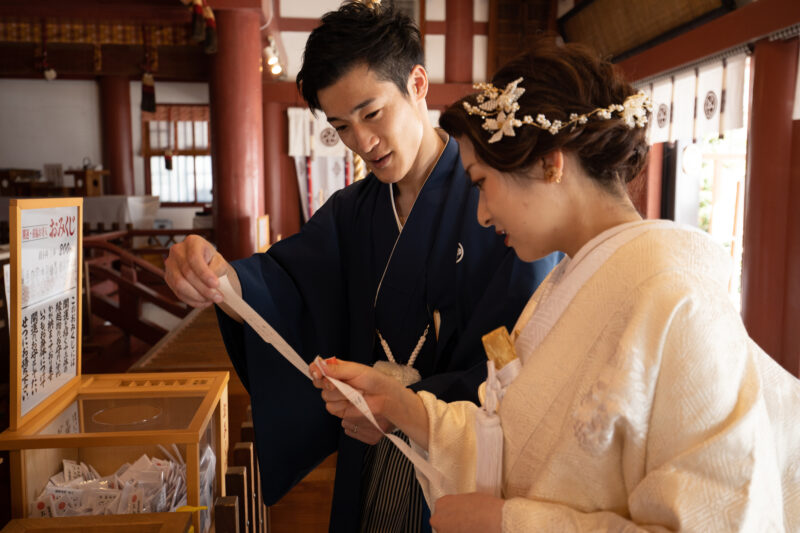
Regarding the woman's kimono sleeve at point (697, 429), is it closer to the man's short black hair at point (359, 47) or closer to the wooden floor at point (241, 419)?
the man's short black hair at point (359, 47)

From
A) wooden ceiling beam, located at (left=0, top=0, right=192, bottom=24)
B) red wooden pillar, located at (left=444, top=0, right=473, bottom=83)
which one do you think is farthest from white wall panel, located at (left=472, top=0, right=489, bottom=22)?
wooden ceiling beam, located at (left=0, top=0, right=192, bottom=24)

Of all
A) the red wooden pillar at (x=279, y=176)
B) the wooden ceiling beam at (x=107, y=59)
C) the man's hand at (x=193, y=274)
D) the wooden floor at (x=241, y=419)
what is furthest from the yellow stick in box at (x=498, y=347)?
the red wooden pillar at (x=279, y=176)

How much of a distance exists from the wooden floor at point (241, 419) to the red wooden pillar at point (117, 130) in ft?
26.5

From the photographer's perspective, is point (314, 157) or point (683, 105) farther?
point (314, 157)

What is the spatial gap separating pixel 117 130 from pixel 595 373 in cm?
1150

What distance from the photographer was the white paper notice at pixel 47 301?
1325 mm

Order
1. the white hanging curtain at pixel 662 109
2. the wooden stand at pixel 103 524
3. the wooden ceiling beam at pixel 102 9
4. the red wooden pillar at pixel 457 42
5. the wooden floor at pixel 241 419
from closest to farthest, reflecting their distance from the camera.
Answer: the wooden stand at pixel 103 524
the wooden floor at pixel 241 419
the wooden ceiling beam at pixel 102 9
the white hanging curtain at pixel 662 109
the red wooden pillar at pixel 457 42

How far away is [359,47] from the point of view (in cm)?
140

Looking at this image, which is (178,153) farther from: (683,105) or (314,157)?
(683,105)

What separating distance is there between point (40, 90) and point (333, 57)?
12383 millimetres

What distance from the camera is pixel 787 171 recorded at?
166 inches

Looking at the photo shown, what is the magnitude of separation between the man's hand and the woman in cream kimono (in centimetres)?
30

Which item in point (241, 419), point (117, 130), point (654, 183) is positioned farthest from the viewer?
point (117, 130)

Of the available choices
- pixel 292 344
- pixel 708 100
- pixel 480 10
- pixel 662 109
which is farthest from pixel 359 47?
pixel 480 10
